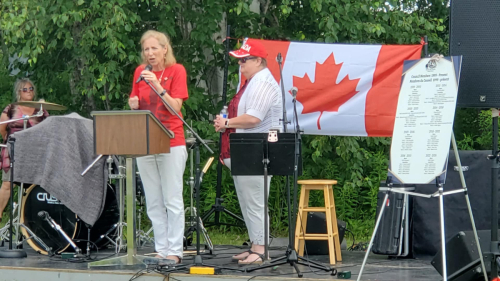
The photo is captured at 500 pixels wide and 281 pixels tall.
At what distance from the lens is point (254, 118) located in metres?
5.31

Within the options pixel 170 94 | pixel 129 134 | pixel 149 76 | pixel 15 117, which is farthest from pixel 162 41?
pixel 15 117

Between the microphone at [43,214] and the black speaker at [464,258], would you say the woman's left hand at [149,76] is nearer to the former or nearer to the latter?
the microphone at [43,214]

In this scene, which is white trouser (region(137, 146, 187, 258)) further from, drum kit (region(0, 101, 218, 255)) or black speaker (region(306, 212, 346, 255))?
black speaker (region(306, 212, 346, 255))

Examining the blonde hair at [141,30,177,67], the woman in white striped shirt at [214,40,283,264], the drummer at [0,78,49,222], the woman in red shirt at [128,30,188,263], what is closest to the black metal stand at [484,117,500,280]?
the woman in white striped shirt at [214,40,283,264]

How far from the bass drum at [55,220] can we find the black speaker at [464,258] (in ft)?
10.4

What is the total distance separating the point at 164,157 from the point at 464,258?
2261 millimetres

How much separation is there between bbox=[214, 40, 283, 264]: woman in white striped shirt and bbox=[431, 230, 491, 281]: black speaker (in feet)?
4.66

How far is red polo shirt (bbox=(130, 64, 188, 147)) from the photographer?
529cm

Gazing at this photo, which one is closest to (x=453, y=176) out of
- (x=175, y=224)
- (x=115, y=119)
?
(x=175, y=224)

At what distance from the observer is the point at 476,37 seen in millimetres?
4582

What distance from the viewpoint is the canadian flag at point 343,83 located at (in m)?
6.95

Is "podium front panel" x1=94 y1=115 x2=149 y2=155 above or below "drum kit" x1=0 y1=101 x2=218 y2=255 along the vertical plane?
above

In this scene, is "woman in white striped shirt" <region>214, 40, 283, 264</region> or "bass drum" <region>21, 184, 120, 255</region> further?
"bass drum" <region>21, 184, 120, 255</region>

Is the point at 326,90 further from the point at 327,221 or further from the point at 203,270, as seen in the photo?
the point at 203,270
